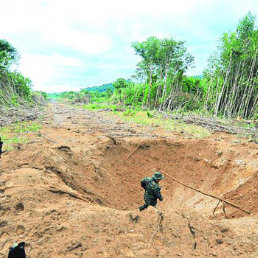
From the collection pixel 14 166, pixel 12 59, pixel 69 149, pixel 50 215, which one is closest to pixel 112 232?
pixel 50 215

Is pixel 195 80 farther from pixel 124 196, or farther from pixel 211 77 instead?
pixel 124 196

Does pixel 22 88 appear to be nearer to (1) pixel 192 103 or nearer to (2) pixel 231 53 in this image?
(1) pixel 192 103

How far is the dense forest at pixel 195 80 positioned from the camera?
15.8 m

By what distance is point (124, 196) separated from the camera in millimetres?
6766

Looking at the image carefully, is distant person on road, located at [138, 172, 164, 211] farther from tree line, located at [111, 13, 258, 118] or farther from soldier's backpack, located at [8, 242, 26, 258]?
tree line, located at [111, 13, 258, 118]

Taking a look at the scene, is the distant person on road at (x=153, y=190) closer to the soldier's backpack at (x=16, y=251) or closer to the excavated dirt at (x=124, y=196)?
the excavated dirt at (x=124, y=196)

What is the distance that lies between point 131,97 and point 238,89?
49.0 feet

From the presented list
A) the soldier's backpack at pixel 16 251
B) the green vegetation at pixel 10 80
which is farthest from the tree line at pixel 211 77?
the soldier's backpack at pixel 16 251

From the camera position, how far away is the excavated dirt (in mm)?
2875

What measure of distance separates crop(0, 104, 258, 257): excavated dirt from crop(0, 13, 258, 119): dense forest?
31.7 ft

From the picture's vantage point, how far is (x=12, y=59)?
2084cm

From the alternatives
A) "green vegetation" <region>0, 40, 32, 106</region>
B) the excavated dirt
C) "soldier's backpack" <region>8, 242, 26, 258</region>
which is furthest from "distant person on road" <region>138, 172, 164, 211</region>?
"green vegetation" <region>0, 40, 32, 106</region>

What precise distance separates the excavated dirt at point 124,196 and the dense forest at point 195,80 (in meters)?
9.66

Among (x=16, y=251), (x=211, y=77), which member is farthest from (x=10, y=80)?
(x=16, y=251)
